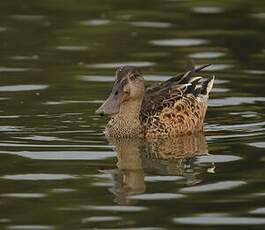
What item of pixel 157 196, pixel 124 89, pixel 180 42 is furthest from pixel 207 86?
pixel 157 196

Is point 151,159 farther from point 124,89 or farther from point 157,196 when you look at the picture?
point 157,196

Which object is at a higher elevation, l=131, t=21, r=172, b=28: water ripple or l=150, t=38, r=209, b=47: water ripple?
l=131, t=21, r=172, b=28: water ripple

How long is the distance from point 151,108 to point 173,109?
0.73ft

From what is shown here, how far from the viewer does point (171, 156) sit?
1280 centimetres

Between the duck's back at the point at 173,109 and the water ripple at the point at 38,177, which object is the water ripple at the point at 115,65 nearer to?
the duck's back at the point at 173,109

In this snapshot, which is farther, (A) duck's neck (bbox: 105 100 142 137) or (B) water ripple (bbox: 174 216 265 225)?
(A) duck's neck (bbox: 105 100 142 137)

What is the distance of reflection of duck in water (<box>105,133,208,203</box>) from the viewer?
11.6 meters

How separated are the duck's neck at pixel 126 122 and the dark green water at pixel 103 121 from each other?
0.60ft

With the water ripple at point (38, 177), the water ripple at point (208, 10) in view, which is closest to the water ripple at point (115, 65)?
the water ripple at point (208, 10)

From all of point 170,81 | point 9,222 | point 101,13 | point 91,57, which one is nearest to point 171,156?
point 170,81

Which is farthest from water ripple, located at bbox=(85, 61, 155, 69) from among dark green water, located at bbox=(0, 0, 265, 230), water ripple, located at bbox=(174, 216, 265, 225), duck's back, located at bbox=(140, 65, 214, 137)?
water ripple, located at bbox=(174, 216, 265, 225)

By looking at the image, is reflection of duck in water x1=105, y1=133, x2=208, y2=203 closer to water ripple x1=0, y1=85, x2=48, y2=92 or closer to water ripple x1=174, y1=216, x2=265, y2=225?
water ripple x1=174, y1=216, x2=265, y2=225

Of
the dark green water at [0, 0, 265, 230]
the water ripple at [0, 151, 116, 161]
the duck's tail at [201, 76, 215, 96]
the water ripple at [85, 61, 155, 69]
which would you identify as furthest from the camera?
the water ripple at [85, 61, 155, 69]

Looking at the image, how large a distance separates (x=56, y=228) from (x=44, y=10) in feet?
31.7
